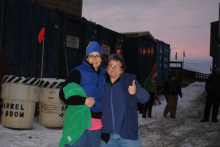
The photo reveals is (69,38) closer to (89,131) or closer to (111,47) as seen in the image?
(111,47)

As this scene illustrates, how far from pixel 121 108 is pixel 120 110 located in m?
0.02

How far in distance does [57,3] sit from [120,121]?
12.8 meters

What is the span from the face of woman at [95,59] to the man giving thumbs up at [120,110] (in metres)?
0.15

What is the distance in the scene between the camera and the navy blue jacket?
247 centimetres

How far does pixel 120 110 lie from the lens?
248cm

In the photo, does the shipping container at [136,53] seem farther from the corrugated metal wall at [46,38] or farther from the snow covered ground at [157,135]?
the snow covered ground at [157,135]

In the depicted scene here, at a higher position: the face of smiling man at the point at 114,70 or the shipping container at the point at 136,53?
the shipping container at the point at 136,53

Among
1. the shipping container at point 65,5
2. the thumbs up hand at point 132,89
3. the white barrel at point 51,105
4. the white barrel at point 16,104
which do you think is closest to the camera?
→ the thumbs up hand at point 132,89

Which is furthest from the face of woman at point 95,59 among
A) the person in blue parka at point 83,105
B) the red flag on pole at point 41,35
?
the red flag on pole at point 41,35

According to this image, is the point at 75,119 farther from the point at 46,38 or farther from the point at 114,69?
the point at 46,38

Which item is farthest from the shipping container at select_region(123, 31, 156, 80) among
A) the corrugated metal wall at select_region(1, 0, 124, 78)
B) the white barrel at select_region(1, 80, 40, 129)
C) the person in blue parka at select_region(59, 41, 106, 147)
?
the person in blue parka at select_region(59, 41, 106, 147)

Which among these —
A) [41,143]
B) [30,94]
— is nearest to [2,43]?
[30,94]

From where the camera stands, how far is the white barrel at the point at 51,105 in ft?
23.1

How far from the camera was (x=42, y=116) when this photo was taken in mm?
7199
